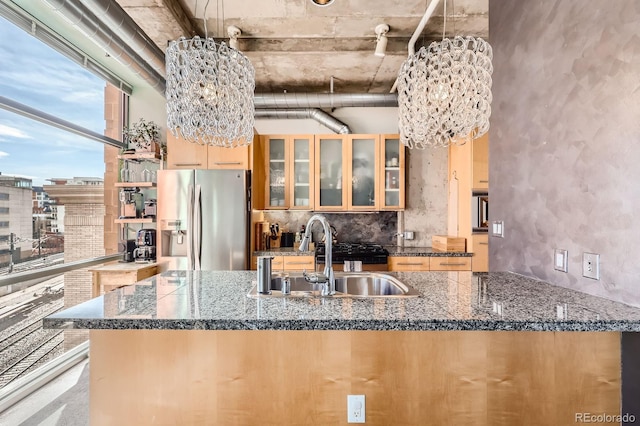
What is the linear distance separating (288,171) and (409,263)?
67.5 inches

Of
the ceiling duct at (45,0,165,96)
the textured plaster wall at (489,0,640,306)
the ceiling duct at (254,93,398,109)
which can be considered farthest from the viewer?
the ceiling duct at (254,93,398,109)

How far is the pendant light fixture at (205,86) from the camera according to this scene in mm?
1646

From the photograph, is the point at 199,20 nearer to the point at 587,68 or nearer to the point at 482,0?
the point at 482,0

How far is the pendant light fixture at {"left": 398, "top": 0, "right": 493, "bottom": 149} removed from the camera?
1.68 metres

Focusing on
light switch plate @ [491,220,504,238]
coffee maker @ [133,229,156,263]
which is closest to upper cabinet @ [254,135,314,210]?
coffee maker @ [133,229,156,263]

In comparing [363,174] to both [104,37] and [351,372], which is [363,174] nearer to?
[104,37]

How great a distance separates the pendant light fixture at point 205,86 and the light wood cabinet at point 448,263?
8.54 ft

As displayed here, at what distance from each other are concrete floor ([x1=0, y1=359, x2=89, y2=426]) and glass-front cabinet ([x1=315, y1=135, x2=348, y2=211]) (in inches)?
106

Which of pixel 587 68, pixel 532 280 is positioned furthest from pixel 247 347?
pixel 587 68

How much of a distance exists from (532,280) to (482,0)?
2162mm

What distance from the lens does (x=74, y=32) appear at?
3.07 m

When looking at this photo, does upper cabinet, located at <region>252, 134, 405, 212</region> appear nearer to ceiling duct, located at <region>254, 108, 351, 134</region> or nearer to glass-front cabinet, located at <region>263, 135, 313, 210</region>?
glass-front cabinet, located at <region>263, 135, 313, 210</region>

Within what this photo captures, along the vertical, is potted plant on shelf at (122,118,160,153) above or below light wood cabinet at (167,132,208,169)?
above

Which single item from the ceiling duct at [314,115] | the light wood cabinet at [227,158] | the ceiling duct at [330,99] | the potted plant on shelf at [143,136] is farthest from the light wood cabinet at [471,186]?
the potted plant on shelf at [143,136]
